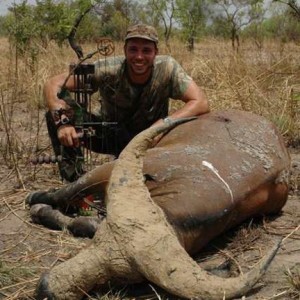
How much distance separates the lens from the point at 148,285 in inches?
111

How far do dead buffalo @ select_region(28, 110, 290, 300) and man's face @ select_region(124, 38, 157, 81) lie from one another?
29.1 inches

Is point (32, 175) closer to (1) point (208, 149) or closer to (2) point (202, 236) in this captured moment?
(1) point (208, 149)

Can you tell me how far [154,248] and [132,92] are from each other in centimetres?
253

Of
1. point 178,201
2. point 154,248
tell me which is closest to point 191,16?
point 178,201

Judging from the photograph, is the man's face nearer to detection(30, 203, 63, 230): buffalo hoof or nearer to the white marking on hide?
detection(30, 203, 63, 230): buffalo hoof

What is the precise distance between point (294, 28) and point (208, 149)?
1468 centimetres

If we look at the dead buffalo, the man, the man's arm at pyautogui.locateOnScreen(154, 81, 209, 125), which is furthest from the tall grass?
the dead buffalo

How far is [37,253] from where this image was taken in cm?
342

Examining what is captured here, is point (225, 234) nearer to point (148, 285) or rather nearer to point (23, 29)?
point (148, 285)

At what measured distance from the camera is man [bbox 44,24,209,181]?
4594mm

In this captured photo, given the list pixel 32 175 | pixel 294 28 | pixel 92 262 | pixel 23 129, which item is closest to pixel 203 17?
pixel 294 28

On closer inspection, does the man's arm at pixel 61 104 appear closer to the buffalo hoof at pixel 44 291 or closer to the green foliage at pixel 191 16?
the buffalo hoof at pixel 44 291

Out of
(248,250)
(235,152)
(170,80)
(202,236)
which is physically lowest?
(248,250)

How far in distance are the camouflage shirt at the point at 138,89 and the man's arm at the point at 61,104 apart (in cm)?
25
